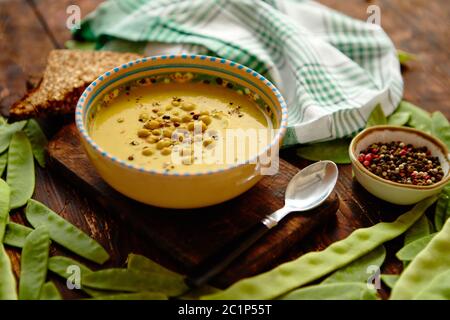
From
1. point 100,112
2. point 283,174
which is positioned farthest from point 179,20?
point 283,174

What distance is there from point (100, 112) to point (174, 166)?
0.51 meters

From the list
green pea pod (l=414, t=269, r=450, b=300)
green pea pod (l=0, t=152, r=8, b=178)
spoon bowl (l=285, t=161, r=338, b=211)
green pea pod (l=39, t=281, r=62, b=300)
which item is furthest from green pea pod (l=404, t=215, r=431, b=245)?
green pea pod (l=0, t=152, r=8, b=178)

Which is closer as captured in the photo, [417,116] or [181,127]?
[181,127]

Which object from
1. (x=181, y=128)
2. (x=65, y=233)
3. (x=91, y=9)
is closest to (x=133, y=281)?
(x=65, y=233)

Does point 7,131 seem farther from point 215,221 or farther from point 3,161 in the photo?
point 215,221

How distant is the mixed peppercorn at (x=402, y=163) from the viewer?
244 cm

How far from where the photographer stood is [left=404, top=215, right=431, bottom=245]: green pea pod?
2.28 meters

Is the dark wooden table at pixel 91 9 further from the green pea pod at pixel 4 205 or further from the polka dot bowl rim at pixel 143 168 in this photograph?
the polka dot bowl rim at pixel 143 168

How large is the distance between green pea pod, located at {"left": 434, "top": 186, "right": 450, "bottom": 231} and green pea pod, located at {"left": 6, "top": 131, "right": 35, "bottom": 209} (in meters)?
1.79

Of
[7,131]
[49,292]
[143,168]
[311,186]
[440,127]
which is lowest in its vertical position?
[440,127]

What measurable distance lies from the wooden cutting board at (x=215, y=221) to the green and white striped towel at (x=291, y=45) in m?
0.52

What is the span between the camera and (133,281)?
6.66 feet

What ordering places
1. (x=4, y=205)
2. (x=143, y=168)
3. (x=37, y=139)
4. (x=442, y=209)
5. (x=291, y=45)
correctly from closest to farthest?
1. (x=143, y=168)
2. (x=4, y=205)
3. (x=442, y=209)
4. (x=37, y=139)
5. (x=291, y=45)

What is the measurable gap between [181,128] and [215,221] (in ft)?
1.41
